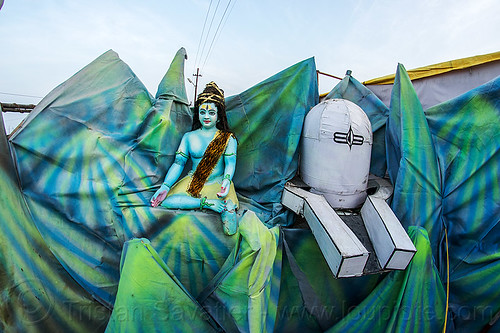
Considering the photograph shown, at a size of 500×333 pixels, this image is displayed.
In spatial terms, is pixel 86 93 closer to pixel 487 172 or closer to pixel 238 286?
pixel 238 286

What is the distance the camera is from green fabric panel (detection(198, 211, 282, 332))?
1257 millimetres

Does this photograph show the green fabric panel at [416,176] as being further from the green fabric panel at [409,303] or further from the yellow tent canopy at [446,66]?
the yellow tent canopy at [446,66]

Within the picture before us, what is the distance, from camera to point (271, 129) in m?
2.00

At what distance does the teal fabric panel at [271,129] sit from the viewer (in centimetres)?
192

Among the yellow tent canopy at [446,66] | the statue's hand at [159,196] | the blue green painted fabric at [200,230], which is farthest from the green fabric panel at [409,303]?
the yellow tent canopy at [446,66]

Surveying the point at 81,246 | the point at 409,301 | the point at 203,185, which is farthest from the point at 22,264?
the point at 409,301

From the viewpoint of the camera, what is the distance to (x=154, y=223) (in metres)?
1.64

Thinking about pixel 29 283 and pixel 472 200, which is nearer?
pixel 29 283

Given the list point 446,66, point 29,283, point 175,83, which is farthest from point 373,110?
point 29,283

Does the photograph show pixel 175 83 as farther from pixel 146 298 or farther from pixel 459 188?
pixel 459 188

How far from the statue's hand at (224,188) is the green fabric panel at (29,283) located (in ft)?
2.92

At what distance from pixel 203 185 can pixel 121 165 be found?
1.68ft

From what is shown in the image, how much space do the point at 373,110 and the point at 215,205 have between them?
4.67 ft

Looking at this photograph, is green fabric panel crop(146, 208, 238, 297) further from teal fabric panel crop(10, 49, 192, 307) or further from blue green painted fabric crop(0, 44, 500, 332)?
teal fabric panel crop(10, 49, 192, 307)
